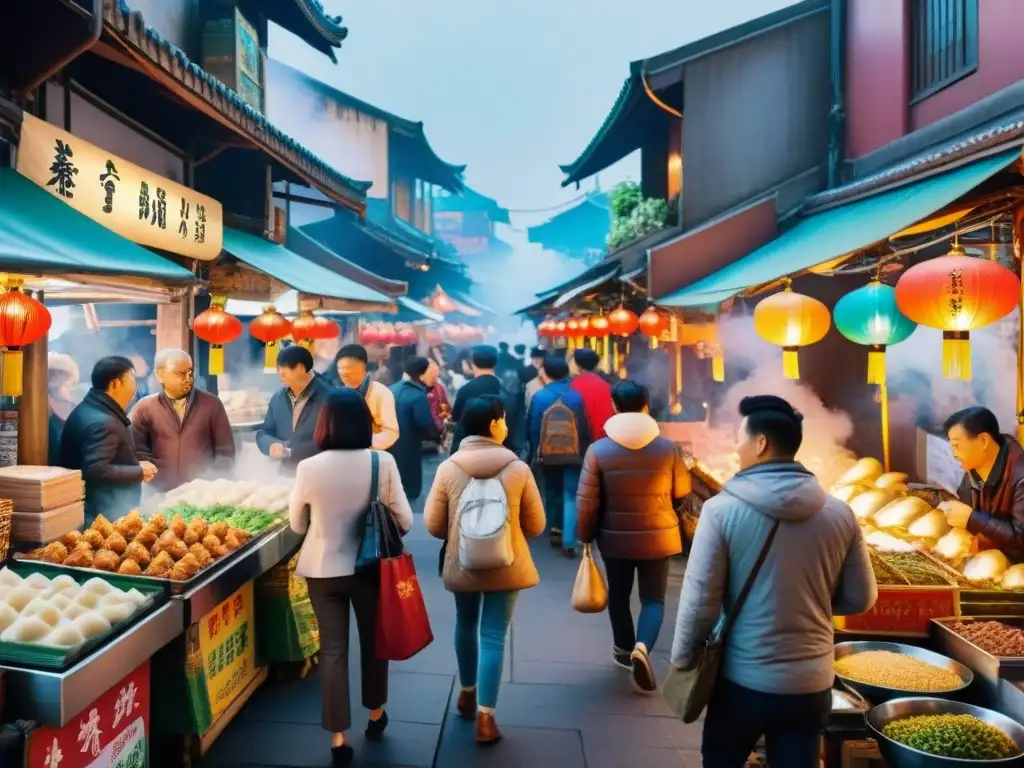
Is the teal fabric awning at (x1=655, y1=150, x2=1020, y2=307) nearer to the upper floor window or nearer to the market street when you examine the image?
the upper floor window

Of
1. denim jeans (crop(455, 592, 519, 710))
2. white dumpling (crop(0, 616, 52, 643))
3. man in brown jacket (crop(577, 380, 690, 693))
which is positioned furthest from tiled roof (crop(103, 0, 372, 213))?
denim jeans (crop(455, 592, 519, 710))

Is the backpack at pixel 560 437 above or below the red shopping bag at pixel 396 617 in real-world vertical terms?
above

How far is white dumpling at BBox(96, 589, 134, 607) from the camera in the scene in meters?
4.08

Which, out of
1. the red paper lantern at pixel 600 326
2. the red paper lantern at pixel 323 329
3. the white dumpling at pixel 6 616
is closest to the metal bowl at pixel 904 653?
the white dumpling at pixel 6 616

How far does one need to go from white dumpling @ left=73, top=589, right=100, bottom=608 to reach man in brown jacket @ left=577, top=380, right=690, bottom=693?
129 inches

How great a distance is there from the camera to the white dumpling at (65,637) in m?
3.55

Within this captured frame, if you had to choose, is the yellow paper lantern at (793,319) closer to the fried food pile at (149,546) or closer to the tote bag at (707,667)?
the tote bag at (707,667)

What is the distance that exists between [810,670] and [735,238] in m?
Result: 9.01

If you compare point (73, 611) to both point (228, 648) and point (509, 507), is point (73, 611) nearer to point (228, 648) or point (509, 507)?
point (228, 648)

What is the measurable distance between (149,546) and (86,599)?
1.00 metres

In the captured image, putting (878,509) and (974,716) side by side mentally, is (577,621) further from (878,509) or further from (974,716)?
(974,716)

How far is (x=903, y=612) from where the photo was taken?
4902 mm

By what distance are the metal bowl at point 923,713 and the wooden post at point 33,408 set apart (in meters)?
5.91

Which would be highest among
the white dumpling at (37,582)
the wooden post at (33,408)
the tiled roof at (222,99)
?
the tiled roof at (222,99)
